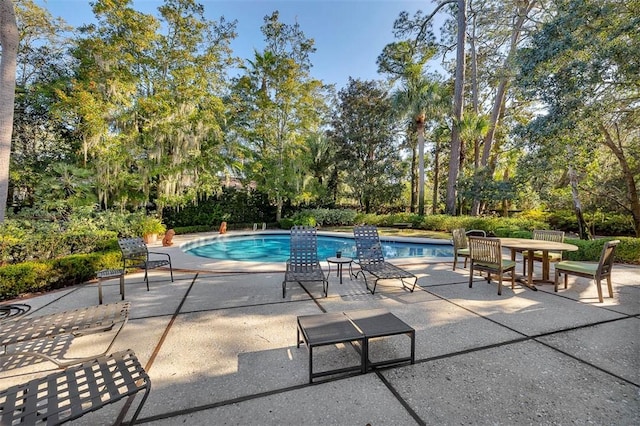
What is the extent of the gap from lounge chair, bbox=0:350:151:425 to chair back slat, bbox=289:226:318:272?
325 cm

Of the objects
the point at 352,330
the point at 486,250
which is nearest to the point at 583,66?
the point at 486,250

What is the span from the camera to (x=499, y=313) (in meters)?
3.53

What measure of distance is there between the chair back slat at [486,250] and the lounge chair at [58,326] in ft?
16.2

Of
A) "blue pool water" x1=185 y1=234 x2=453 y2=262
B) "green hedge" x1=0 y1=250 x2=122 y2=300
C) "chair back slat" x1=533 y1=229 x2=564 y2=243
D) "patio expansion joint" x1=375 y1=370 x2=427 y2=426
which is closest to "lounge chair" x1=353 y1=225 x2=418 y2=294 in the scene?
"patio expansion joint" x1=375 y1=370 x2=427 y2=426

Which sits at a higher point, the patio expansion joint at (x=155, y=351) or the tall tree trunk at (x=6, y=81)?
the tall tree trunk at (x=6, y=81)

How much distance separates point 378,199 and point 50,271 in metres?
17.4

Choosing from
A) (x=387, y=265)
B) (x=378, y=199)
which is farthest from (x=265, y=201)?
(x=387, y=265)

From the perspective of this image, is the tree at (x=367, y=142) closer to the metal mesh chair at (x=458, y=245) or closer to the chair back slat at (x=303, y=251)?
the metal mesh chair at (x=458, y=245)

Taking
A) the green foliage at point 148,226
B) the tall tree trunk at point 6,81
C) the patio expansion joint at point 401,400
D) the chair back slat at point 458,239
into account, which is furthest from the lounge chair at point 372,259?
the green foliage at point 148,226

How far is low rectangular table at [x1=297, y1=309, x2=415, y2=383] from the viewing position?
218cm

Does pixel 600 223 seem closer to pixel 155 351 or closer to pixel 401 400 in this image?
pixel 401 400

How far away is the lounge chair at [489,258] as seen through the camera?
13.8ft

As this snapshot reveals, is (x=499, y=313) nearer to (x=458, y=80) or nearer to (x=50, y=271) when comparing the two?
(x=50, y=271)

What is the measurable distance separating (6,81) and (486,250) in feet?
34.0
